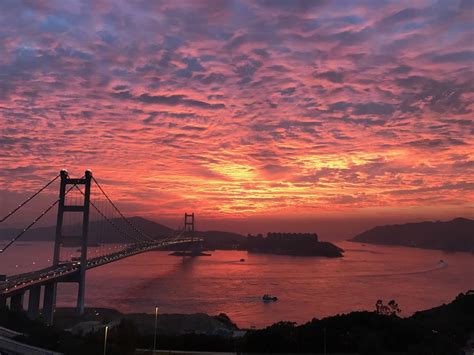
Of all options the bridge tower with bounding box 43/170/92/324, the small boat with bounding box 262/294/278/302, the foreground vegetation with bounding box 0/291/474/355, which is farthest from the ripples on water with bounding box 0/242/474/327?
the foreground vegetation with bounding box 0/291/474/355

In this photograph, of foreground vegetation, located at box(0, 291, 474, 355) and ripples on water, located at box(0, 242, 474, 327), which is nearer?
foreground vegetation, located at box(0, 291, 474, 355)

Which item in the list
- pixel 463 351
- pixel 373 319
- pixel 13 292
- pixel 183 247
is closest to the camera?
pixel 463 351

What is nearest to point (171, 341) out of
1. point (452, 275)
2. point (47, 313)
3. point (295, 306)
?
point (47, 313)

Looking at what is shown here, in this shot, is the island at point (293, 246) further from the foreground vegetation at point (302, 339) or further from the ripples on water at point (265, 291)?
the foreground vegetation at point (302, 339)

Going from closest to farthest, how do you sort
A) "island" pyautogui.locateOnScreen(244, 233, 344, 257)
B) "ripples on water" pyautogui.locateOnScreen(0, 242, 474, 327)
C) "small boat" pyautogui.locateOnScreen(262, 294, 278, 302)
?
"ripples on water" pyautogui.locateOnScreen(0, 242, 474, 327) → "small boat" pyautogui.locateOnScreen(262, 294, 278, 302) → "island" pyautogui.locateOnScreen(244, 233, 344, 257)

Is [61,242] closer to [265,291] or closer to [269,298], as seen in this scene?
[269,298]

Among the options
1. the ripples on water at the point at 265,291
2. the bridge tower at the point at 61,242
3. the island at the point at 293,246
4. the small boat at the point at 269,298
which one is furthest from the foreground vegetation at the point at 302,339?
the island at the point at 293,246

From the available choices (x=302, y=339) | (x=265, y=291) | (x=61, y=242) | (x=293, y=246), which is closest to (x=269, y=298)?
(x=265, y=291)

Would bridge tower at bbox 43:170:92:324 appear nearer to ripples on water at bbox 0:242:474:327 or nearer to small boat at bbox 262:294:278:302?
ripples on water at bbox 0:242:474:327

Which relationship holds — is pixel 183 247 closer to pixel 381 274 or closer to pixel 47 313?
pixel 381 274
